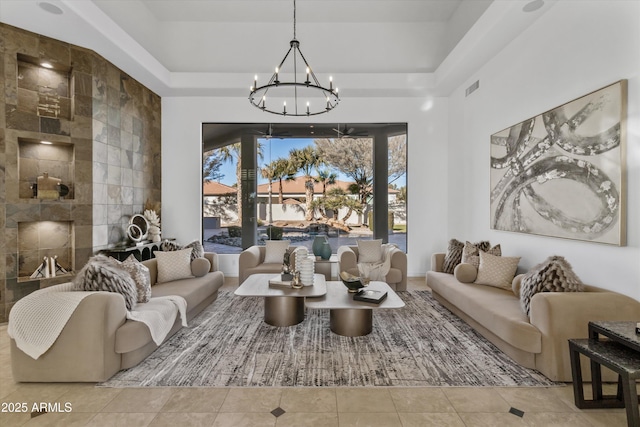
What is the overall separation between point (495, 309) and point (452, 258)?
62.6 inches

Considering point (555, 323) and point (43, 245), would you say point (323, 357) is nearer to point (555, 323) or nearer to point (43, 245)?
point (555, 323)

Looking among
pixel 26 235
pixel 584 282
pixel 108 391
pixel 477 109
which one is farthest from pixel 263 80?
pixel 584 282

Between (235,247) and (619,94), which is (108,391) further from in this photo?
(619,94)

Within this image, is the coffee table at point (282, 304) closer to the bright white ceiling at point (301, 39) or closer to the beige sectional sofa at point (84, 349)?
the beige sectional sofa at point (84, 349)

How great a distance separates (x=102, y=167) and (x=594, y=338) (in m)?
5.84

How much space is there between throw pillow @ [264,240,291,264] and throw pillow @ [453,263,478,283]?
2.69m

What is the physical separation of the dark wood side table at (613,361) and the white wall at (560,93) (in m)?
0.68

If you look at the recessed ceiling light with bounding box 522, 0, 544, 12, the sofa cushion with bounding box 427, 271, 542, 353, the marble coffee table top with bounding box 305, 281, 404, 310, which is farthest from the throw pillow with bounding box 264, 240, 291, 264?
the recessed ceiling light with bounding box 522, 0, 544, 12

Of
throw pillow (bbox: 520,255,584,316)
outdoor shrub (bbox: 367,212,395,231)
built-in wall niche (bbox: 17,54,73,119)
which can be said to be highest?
built-in wall niche (bbox: 17,54,73,119)

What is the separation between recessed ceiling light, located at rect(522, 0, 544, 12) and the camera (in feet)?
10.8

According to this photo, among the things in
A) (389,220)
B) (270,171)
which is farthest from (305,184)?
(389,220)

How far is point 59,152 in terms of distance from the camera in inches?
172

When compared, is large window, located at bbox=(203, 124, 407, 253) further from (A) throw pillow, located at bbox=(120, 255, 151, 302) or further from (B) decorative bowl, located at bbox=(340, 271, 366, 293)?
(A) throw pillow, located at bbox=(120, 255, 151, 302)

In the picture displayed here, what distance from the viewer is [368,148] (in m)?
6.43
